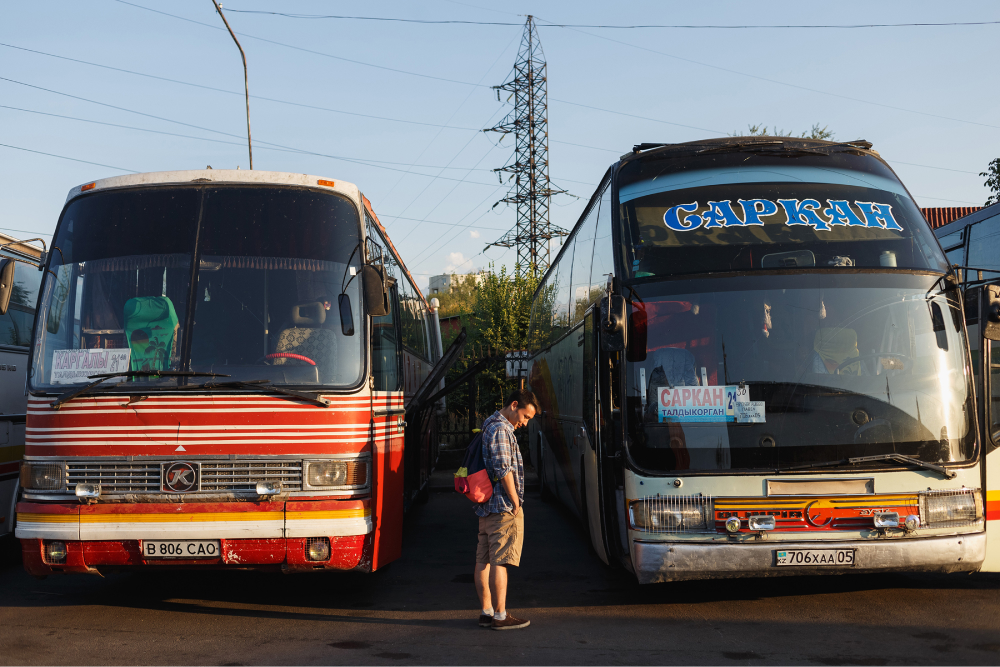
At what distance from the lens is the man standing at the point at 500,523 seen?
638 cm

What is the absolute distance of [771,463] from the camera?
627cm

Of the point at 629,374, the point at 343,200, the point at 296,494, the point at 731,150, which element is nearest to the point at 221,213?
the point at 343,200

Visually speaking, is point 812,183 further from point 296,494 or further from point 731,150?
point 296,494

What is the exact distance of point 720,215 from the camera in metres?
7.05

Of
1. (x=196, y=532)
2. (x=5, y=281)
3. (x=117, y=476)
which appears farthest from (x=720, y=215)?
(x=5, y=281)

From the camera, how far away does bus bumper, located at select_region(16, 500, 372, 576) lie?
623 cm

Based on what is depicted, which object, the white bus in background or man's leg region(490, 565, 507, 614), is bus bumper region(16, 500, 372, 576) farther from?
the white bus in background

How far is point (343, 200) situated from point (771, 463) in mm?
3940

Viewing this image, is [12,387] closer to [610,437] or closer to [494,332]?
[610,437]

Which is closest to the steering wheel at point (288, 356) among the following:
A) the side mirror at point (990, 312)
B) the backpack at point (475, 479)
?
the backpack at point (475, 479)

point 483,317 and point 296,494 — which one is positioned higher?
point 483,317

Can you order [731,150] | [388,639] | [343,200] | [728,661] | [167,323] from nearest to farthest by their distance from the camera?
[728,661]
[388,639]
[167,323]
[343,200]
[731,150]

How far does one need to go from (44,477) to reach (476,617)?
11.2 ft

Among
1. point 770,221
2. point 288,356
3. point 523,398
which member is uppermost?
point 770,221
